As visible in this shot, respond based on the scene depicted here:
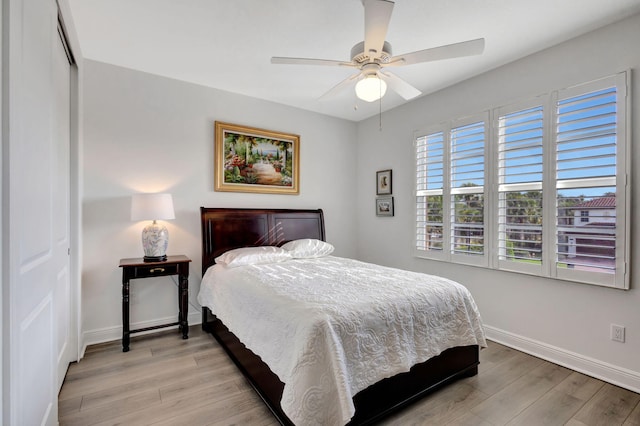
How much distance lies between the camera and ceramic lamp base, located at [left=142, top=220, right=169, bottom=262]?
2939mm

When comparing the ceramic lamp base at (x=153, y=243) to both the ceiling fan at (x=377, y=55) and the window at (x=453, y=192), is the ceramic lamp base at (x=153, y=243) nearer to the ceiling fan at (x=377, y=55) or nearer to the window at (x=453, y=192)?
the ceiling fan at (x=377, y=55)

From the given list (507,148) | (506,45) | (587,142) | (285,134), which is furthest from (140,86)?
(587,142)

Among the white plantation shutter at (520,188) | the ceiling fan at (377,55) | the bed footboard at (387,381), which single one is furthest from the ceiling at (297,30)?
the bed footboard at (387,381)

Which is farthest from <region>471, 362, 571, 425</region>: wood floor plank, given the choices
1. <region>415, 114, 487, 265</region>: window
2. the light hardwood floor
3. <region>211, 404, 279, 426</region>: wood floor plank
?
<region>211, 404, 279, 426</region>: wood floor plank

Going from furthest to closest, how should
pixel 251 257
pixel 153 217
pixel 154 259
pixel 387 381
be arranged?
pixel 251 257, pixel 154 259, pixel 153 217, pixel 387 381

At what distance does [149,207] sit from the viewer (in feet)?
9.27

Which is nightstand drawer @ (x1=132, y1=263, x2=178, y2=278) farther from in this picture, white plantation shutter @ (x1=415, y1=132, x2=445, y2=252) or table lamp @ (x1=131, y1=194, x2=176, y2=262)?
white plantation shutter @ (x1=415, y1=132, x2=445, y2=252)

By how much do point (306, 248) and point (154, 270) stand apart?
1591mm

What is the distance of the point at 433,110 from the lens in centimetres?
363

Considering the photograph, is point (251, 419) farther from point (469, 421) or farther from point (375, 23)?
point (375, 23)

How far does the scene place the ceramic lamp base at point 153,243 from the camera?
2.94 meters

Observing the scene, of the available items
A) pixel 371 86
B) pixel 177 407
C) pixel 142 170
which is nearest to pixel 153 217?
pixel 142 170

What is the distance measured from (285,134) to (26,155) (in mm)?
3063

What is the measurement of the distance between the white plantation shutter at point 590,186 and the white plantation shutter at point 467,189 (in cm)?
67
